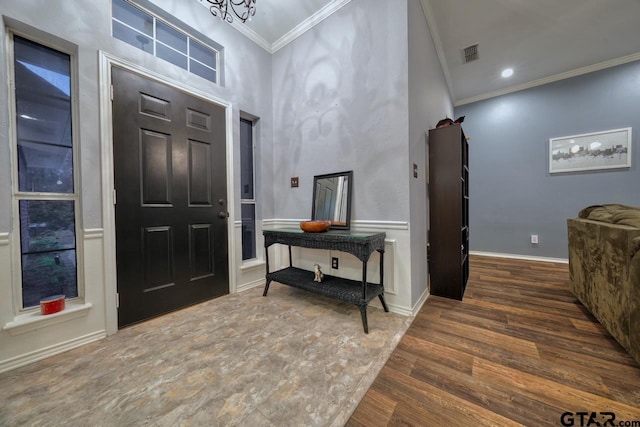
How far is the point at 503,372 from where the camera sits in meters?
1.24

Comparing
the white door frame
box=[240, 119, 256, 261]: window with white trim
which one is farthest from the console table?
the white door frame

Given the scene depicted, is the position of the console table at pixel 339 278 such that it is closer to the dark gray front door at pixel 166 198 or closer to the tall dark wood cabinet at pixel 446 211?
the dark gray front door at pixel 166 198

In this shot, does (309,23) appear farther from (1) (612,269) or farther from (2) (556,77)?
(2) (556,77)

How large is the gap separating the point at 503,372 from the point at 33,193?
3.14m

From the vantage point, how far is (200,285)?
7.14 ft

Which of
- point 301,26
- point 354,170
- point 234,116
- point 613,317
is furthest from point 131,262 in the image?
point 613,317

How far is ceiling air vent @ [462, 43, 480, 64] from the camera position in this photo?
292 centimetres

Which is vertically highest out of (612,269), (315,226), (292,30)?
(292,30)

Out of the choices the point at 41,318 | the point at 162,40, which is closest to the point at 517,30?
the point at 162,40

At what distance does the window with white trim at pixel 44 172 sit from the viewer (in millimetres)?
1435

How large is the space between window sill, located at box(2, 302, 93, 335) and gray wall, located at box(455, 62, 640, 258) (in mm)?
5302

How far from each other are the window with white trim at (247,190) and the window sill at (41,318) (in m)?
1.39

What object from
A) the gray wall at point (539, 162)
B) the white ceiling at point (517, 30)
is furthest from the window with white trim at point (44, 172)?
the gray wall at point (539, 162)

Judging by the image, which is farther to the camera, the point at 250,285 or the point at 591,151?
the point at 591,151
